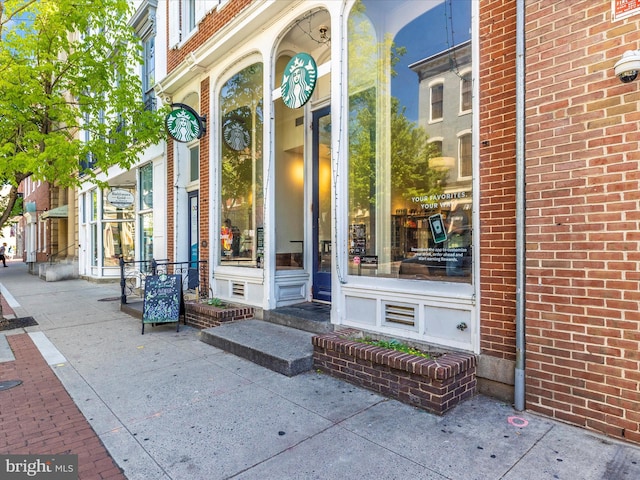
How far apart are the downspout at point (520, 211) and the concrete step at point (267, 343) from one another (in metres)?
2.19

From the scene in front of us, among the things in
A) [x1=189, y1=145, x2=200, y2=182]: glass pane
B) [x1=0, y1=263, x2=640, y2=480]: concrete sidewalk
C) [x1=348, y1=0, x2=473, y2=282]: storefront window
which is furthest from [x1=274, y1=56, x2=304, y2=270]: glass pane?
[x1=189, y1=145, x2=200, y2=182]: glass pane

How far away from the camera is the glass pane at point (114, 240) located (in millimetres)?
14820

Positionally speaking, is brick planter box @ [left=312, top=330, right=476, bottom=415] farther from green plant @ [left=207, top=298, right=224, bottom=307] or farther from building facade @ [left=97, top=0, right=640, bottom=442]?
green plant @ [left=207, top=298, right=224, bottom=307]

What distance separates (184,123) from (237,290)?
3.53 metres

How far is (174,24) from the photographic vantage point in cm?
916

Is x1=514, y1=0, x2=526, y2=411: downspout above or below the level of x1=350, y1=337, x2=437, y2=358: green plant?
above

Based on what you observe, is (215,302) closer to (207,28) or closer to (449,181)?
(449,181)

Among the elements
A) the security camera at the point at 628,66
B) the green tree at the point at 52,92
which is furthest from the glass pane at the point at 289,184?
the security camera at the point at 628,66

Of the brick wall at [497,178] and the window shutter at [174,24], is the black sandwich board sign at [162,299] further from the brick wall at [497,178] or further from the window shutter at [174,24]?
the window shutter at [174,24]

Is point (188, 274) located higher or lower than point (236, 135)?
lower

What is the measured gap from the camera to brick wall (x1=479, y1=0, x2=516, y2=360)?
3602 mm

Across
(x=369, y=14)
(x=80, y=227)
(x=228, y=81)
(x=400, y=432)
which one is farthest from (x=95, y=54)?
(x=80, y=227)

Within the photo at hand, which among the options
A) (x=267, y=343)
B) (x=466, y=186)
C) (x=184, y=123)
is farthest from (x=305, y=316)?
(x=184, y=123)

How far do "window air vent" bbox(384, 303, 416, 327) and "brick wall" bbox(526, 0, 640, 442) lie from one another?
1.26 meters
